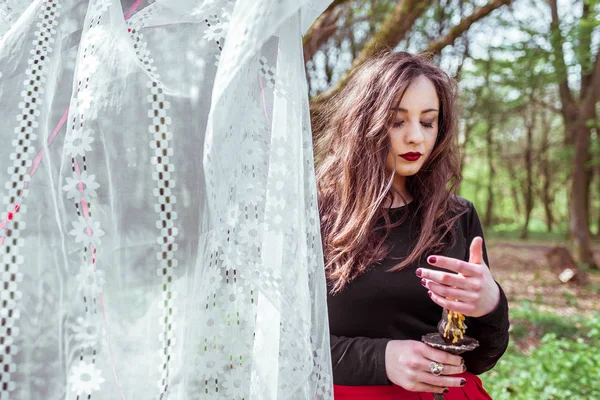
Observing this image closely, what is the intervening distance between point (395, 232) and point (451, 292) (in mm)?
568

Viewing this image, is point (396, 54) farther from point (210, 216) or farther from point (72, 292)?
point (72, 292)

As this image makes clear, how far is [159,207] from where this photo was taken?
94 cm

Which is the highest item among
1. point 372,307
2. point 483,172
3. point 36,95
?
point 483,172

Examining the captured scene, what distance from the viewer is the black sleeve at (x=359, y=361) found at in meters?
1.39

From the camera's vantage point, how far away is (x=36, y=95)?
0.97 metres

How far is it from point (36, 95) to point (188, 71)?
11.2 inches

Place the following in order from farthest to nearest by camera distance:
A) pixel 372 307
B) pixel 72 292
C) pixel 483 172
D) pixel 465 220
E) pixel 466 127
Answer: pixel 483 172, pixel 466 127, pixel 465 220, pixel 372 307, pixel 72 292

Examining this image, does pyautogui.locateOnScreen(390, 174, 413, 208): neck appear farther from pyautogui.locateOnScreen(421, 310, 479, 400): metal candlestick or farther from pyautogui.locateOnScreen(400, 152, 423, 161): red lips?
pyautogui.locateOnScreen(421, 310, 479, 400): metal candlestick

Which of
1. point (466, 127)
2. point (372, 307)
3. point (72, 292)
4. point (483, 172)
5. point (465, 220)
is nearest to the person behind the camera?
point (72, 292)

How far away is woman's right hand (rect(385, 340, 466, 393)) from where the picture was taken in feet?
4.10

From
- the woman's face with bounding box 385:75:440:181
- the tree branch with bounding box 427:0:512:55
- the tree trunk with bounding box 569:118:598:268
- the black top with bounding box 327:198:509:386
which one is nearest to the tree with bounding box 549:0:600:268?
the tree trunk with bounding box 569:118:598:268

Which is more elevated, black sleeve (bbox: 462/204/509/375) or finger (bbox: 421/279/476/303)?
finger (bbox: 421/279/476/303)

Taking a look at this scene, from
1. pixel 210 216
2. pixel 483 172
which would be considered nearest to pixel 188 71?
pixel 210 216

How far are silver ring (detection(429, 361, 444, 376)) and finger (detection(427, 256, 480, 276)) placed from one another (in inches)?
10.9
